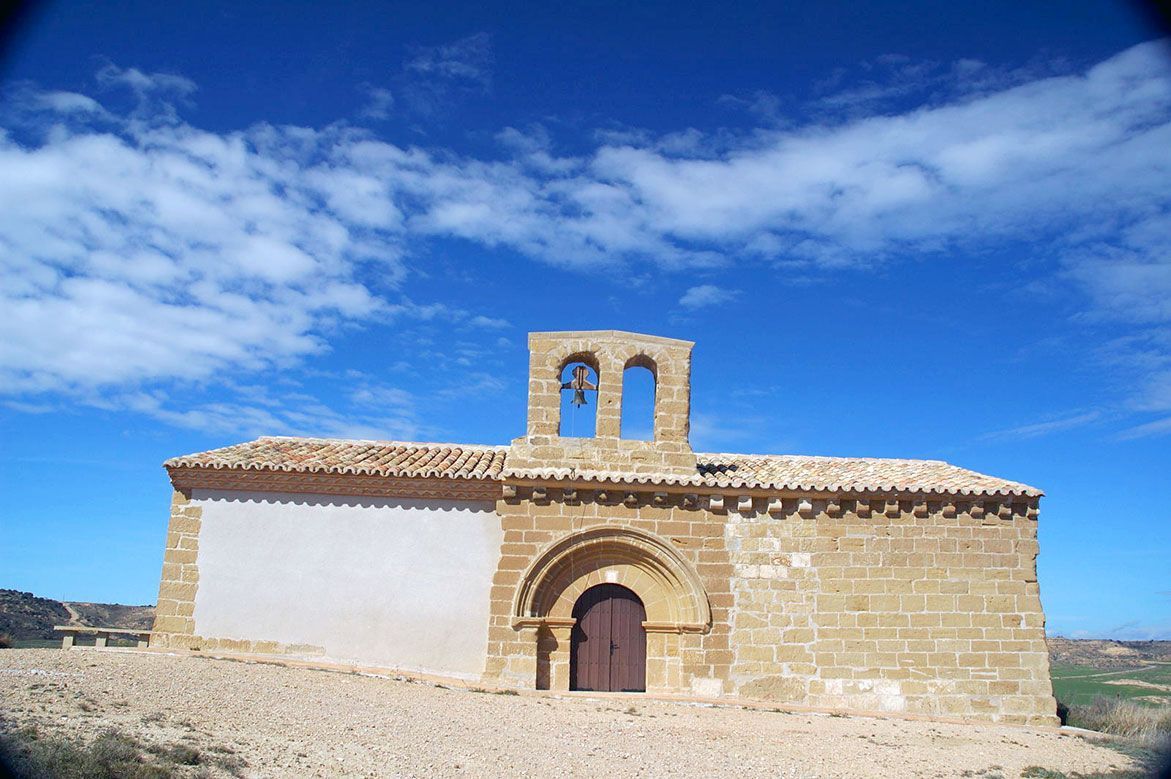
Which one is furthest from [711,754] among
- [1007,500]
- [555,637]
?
[1007,500]

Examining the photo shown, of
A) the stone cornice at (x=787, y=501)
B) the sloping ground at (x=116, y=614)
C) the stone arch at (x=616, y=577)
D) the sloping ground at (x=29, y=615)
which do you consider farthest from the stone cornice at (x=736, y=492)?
the sloping ground at (x=116, y=614)

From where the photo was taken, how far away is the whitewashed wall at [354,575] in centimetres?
1268

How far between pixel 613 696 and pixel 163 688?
5.64m

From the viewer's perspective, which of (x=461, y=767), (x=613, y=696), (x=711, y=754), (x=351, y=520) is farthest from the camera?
(x=351, y=520)

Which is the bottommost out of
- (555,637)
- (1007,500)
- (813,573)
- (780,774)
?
(780,774)

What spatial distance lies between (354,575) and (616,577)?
3721mm

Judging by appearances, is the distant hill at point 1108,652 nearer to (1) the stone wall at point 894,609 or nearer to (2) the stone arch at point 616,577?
(1) the stone wall at point 894,609

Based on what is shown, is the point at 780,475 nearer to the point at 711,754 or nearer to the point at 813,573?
the point at 813,573

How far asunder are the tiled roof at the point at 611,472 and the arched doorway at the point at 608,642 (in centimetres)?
175

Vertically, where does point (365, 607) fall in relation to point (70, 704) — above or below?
above

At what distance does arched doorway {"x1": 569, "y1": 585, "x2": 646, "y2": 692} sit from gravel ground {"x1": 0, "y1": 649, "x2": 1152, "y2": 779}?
729 mm

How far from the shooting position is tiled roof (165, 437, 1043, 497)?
12945mm

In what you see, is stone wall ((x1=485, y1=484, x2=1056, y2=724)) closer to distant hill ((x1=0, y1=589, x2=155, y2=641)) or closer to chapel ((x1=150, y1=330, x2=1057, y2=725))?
chapel ((x1=150, y1=330, x2=1057, y2=725))

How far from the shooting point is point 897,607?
12.8 meters
